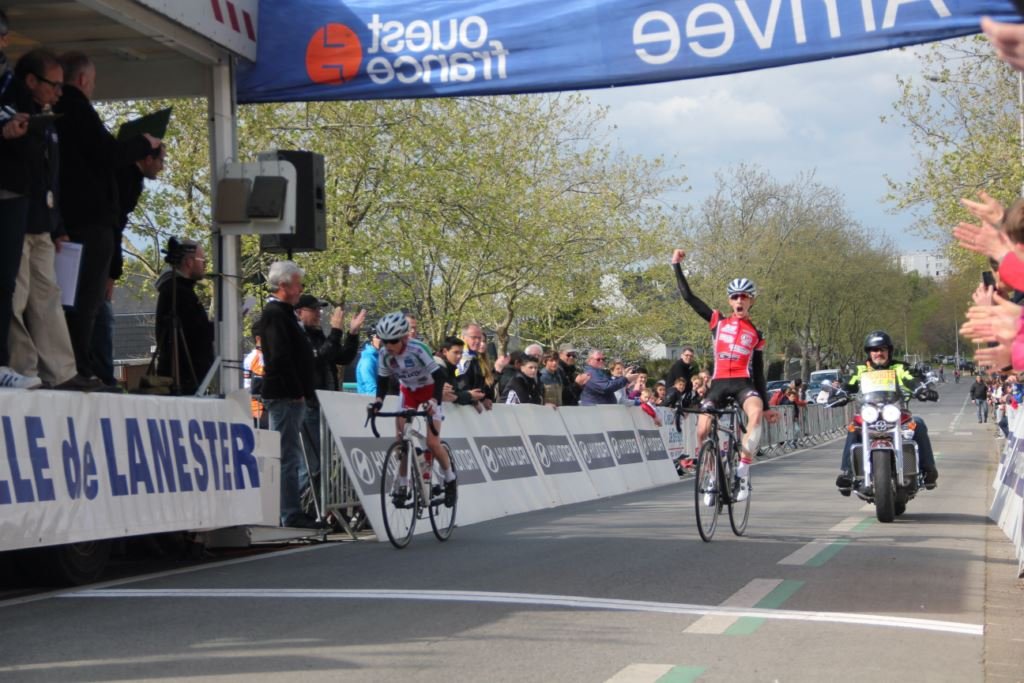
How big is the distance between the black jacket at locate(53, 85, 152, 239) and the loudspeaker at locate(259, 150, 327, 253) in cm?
237

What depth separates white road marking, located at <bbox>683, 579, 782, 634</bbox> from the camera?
7328mm

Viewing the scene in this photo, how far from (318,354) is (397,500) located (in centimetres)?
246

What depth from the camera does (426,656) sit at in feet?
21.4

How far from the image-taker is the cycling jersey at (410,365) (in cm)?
1212

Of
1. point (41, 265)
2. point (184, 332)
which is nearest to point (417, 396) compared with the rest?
point (184, 332)

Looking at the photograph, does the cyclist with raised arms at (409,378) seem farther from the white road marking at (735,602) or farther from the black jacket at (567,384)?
the black jacket at (567,384)

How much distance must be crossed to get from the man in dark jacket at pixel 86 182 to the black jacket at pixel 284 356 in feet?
7.45

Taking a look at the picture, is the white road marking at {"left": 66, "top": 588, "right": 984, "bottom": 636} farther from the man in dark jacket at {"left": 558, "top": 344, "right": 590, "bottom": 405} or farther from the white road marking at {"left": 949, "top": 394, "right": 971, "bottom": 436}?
the white road marking at {"left": 949, "top": 394, "right": 971, "bottom": 436}

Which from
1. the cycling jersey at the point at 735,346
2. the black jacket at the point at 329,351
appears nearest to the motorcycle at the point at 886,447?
the cycling jersey at the point at 735,346

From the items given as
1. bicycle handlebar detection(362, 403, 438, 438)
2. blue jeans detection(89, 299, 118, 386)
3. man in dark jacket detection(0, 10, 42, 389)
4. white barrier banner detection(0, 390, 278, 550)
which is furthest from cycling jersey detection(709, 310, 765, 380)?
man in dark jacket detection(0, 10, 42, 389)

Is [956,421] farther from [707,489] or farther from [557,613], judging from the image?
[557,613]

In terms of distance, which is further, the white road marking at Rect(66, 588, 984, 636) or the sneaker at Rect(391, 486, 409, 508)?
the sneaker at Rect(391, 486, 409, 508)

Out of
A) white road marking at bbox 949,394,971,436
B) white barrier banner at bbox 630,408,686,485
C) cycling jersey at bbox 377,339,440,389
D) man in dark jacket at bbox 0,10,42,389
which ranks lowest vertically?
white road marking at bbox 949,394,971,436

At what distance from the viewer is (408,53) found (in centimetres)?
1183
